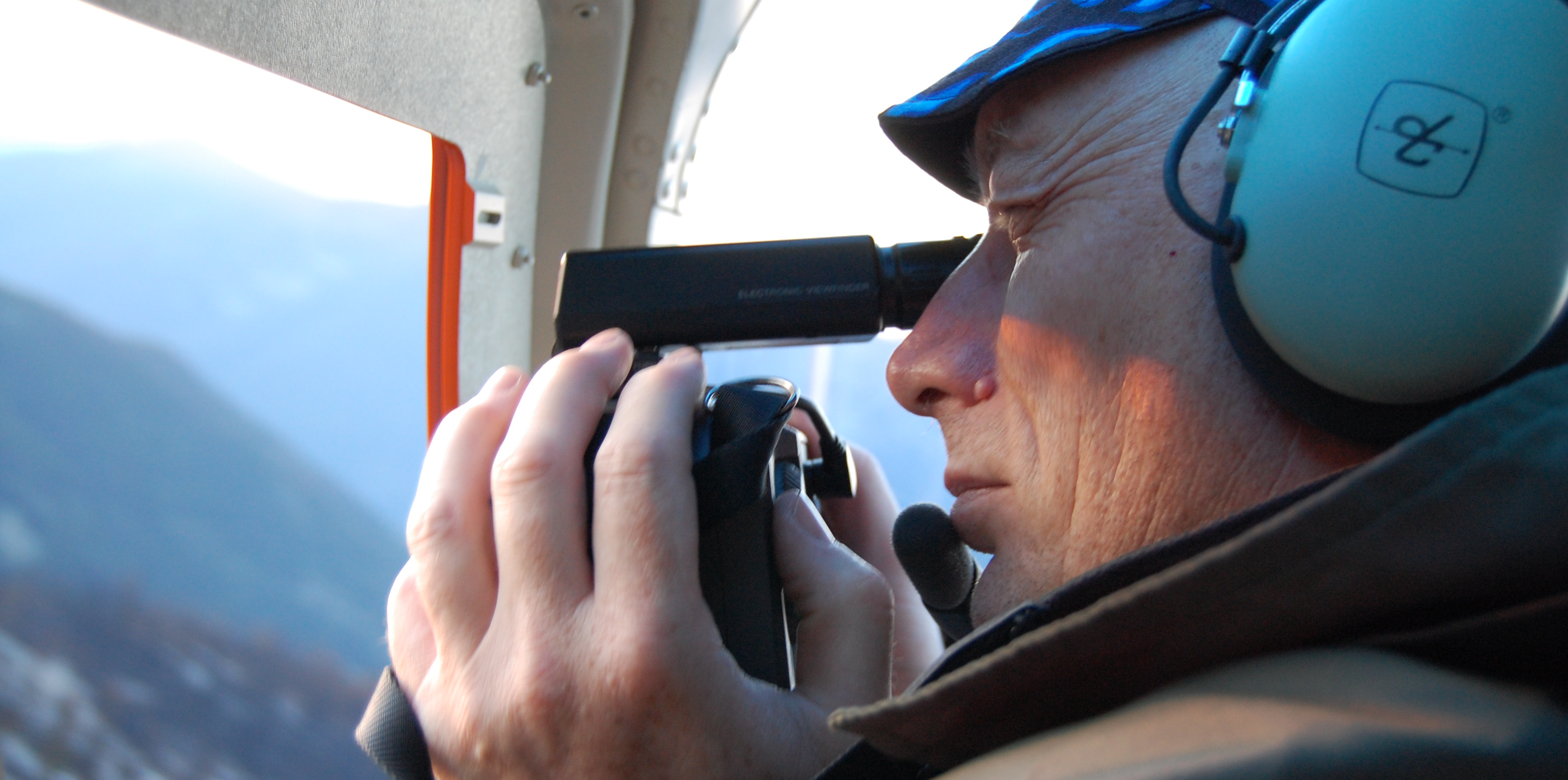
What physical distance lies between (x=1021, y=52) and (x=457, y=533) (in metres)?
0.69

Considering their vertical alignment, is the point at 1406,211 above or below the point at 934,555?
above

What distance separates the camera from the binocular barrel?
105 cm

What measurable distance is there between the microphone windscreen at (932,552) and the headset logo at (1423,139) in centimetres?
51

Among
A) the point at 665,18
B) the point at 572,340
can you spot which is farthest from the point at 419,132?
the point at 665,18

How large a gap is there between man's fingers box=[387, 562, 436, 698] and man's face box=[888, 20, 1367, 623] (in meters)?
0.53

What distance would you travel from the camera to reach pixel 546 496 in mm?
777

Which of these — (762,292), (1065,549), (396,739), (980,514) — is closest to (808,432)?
(762,292)

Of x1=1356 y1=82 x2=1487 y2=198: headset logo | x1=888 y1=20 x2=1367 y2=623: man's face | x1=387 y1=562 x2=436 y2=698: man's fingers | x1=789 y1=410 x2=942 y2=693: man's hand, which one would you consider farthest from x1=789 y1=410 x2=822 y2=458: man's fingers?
x1=1356 y1=82 x2=1487 y2=198: headset logo

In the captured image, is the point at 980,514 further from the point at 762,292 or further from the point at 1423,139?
the point at 1423,139

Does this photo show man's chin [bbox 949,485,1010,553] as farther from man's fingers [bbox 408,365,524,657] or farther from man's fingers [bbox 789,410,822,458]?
man's fingers [bbox 408,365,524,657]

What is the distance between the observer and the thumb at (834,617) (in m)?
0.83

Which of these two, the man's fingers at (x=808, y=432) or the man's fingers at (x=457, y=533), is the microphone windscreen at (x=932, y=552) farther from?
the man's fingers at (x=457, y=533)

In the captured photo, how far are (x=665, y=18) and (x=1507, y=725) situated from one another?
1.50 m

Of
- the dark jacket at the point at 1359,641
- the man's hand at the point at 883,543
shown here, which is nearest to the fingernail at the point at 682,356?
the dark jacket at the point at 1359,641
